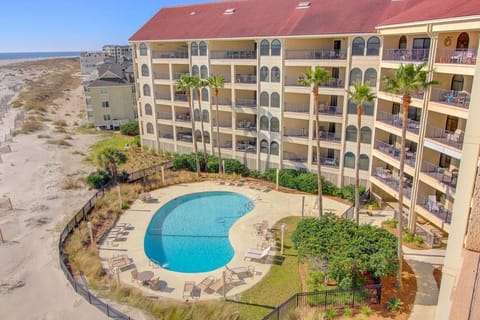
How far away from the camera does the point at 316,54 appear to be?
107 feet

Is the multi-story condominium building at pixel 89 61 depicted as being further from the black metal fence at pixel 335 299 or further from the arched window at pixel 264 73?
the black metal fence at pixel 335 299

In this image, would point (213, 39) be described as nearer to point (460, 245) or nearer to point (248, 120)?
point (248, 120)

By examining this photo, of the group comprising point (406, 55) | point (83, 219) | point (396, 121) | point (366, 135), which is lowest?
point (83, 219)

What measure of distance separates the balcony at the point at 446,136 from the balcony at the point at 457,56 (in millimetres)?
4306

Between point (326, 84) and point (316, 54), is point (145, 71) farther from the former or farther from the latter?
point (326, 84)

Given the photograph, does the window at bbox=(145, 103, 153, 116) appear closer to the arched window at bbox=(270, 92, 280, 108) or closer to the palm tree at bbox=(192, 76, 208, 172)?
the palm tree at bbox=(192, 76, 208, 172)

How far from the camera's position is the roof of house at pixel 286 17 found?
2472 cm

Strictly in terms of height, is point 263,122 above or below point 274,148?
above

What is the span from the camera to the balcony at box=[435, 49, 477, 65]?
20.1 meters

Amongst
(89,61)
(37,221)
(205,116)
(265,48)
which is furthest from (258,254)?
(89,61)

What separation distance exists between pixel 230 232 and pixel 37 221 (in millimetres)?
15611

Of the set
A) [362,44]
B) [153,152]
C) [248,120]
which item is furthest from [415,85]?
[153,152]

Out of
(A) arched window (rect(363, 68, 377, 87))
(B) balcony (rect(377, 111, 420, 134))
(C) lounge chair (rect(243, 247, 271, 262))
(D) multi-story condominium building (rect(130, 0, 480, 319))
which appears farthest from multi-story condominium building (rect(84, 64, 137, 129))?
(C) lounge chair (rect(243, 247, 271, 262))

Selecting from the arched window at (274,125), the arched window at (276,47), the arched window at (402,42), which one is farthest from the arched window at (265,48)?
the arched window at (402,42)
